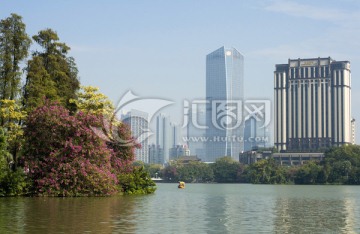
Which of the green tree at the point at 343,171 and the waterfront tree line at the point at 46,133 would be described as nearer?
the waterfront tree line at the point at 46,133

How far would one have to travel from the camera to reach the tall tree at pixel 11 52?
1983 inches

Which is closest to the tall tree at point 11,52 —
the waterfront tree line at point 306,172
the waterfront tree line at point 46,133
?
the waterfront tree line at point 46,133

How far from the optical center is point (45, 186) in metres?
46.8

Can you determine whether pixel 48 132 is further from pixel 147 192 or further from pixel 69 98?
pixel 147 192

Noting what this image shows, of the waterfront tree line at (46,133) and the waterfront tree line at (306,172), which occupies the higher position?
the waterfront tree line at (46,133)

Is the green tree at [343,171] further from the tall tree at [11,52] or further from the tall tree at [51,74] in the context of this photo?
the tall tree at [11,52]

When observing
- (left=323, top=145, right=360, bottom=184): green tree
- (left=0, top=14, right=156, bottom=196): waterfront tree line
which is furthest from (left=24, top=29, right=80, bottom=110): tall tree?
(left=323, top=145, right=360, bottom=184): green tree

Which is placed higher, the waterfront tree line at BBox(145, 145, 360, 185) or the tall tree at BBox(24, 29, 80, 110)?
the tall tree at BBox(24, 29, 80, 110)

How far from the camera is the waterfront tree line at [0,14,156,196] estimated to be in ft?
153

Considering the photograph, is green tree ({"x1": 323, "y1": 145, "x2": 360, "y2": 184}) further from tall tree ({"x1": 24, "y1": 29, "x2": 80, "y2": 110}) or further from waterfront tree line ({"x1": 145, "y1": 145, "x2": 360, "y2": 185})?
tall tree ({"x1": 24, "y1": 29, "x2": 80, "y2": 110})

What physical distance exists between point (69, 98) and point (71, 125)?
10138mm

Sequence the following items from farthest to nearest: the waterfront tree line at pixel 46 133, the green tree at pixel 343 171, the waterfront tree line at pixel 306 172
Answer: the waterfront tree line at pixel 306 172 → the green tree at pixel 343 171 → the waterfront tree line at pixel 46 133

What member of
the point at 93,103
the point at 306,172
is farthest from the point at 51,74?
the point at 306,172

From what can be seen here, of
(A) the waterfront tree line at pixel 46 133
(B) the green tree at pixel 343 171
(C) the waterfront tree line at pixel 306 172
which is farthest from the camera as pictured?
(C) the waterfront tree line at pixel 306 172
